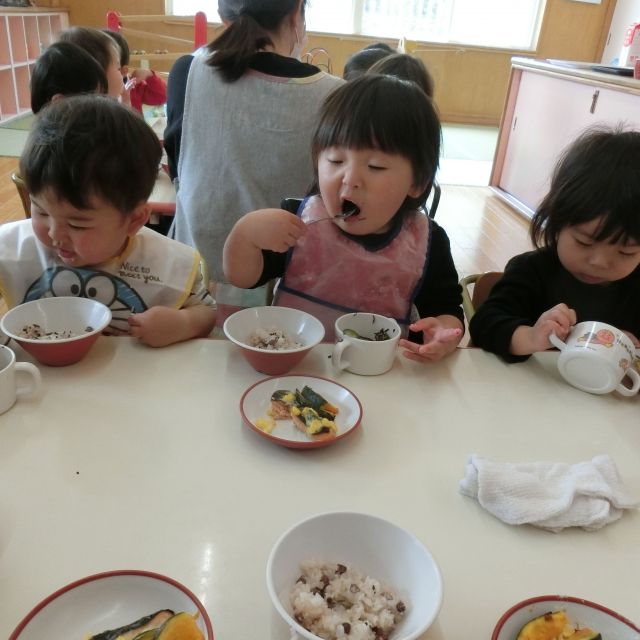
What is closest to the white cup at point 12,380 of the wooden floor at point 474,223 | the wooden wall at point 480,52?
the wooden floor at point 474,223

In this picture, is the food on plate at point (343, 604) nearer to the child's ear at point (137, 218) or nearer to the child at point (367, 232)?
the child at point (367, 232)

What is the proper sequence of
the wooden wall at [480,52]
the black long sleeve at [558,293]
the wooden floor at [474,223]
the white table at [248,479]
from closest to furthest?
the white table at [248,479] < the black long sleeve at [558,293] < the wooden floor at [474,223] < the wooden wall at [480,52]

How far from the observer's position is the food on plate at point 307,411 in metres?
0.71

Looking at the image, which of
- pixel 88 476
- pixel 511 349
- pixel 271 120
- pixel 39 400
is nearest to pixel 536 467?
pixel 511 349

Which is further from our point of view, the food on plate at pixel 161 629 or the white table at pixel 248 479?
the white table at pixel 248 479

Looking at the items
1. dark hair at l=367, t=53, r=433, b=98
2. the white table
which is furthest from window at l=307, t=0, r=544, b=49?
the white table

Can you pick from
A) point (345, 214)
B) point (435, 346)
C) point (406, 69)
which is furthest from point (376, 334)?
point (406, 69)

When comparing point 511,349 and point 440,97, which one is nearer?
point 511,349

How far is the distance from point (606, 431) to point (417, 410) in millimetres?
267

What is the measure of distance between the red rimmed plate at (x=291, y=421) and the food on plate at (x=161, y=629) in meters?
0.26

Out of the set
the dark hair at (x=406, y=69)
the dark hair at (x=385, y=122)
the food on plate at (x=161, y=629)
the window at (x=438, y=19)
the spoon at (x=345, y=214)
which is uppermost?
the window at (x=438, y=19)

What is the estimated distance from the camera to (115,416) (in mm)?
731

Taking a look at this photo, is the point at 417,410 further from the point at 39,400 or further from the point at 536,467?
the point at 39,400

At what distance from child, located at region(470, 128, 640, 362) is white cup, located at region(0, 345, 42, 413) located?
71 centimetres
